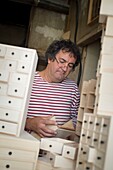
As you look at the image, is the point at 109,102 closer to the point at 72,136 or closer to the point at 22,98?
the point at 22,98

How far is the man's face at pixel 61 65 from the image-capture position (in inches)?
79.2

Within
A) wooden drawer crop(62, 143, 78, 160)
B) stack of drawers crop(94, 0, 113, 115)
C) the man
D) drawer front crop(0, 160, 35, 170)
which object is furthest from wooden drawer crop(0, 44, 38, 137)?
the man

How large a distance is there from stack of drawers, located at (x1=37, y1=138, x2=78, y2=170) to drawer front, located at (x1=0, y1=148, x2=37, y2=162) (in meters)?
0.06

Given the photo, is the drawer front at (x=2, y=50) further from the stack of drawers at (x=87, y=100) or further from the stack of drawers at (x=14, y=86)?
the stack of drawers at (x=87, y=100)

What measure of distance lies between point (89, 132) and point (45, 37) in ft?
9.30

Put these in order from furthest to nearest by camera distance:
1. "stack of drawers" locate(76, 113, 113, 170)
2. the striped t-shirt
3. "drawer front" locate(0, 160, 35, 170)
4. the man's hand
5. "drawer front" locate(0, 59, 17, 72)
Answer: the striped t-shirt < the man's hand < "drawer front" locate(0, 59, 17, 72) < "drawer front" locate(0, 160, 35, 170) < "stack of drawers" locate(76, 113, 113, 170)

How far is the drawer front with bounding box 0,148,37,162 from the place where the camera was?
122 cm

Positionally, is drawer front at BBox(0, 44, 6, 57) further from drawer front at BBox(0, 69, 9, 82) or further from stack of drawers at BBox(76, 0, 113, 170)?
stack of drawers at BBox(76, 0, 113, 170)

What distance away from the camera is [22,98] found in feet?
4.29

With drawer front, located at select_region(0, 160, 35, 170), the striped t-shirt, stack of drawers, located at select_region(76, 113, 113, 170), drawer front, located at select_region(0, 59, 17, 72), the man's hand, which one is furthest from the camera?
the striped t-shirt

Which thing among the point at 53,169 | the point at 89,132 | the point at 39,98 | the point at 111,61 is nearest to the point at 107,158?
the point at 89,132

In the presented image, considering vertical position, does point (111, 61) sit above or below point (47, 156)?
above

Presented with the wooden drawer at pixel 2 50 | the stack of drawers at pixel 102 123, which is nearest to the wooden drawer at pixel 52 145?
the stack of drawers at pixel 102 123

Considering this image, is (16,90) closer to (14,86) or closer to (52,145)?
(14,86)
